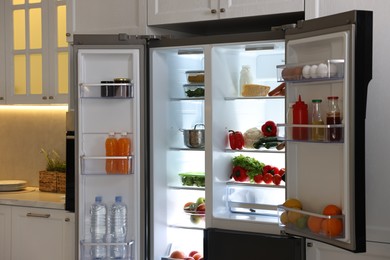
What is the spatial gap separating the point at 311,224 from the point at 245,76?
3.62ft

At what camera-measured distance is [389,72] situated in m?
→ 3.29

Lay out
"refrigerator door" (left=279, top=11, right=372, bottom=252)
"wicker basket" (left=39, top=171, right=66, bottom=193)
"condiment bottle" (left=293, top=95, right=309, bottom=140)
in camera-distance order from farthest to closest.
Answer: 1. "wicker basket" (left=39, top=171, right=66, bottom=193)
2. "condiment bottle" (left=293, top=95, right=309, bottom=140)
3. "refrigerator door" (left=279, top=11, right=372, bottom=252)

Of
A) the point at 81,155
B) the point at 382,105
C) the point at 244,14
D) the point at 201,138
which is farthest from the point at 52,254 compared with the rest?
the point at 382,105

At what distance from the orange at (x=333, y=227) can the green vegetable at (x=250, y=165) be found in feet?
2.96

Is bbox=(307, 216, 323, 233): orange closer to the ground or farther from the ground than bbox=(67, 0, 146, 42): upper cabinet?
closer to the ground

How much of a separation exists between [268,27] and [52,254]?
1.99m

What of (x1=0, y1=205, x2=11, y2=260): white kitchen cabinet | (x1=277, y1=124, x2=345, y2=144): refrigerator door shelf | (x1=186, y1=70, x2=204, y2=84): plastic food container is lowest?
(x1=0, y1=205, x2=11, y2=260): white kitchen cabinet

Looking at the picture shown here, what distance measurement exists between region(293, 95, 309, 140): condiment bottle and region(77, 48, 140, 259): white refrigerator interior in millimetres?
1112

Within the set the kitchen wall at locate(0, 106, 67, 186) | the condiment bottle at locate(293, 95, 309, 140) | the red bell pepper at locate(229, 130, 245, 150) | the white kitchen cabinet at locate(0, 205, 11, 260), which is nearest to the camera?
the condiment bottle at locate(293, 95, 309, 140)

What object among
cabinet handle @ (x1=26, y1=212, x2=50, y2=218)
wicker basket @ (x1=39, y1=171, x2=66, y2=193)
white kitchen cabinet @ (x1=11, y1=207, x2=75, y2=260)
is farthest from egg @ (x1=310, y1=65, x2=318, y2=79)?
wicker basket @ (x1=39, y1=171, x2=66, y2=193)

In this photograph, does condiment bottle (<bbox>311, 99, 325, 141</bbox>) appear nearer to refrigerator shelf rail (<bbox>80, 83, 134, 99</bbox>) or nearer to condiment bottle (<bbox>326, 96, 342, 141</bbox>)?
condiment bottle (<bbox>326, 96, 342, 141</bbox>)

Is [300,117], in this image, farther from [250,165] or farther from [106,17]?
[106,17]

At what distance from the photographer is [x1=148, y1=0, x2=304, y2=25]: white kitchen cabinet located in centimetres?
364

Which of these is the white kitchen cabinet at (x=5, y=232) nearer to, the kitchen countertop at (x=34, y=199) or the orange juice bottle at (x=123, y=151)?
the kitchen countertop at (x=34, y=199)
